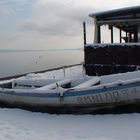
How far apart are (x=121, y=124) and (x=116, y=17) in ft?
24.6

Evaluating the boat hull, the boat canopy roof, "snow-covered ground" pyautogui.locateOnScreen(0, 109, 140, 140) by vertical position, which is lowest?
"snow-covered ground" pyautogui.locateOnScreen(0, 109, 140, 140)

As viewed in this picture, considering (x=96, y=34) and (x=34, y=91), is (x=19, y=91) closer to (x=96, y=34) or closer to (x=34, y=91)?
(x=34, y=91)

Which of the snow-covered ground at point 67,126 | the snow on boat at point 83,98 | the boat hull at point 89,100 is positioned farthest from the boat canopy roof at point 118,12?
the snow-covered ground at point 67,126

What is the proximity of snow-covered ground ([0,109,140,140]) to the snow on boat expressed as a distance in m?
0.33

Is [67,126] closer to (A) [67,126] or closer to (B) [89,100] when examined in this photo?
(A) [67,126]

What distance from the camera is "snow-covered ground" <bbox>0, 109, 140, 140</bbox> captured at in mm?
8922

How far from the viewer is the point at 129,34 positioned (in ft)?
72.1

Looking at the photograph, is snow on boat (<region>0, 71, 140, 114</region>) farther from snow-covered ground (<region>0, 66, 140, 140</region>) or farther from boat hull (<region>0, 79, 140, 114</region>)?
snow-covered ground (<region>0, 66, 140, 140</region>)

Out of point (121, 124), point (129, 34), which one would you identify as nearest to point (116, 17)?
point (129, 34)

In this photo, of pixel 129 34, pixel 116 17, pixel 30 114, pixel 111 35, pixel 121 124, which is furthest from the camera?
pixel 129 34

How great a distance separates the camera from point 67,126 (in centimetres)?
1005

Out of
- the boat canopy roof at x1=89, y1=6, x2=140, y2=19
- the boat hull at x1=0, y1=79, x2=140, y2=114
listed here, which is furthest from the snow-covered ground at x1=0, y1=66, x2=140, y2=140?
the boat canopy roof at x1=89, y1=6, x2=140, y2=19

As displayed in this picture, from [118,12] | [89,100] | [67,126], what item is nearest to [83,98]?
[89,100]

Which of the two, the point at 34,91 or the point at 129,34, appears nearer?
the point at 34,91
